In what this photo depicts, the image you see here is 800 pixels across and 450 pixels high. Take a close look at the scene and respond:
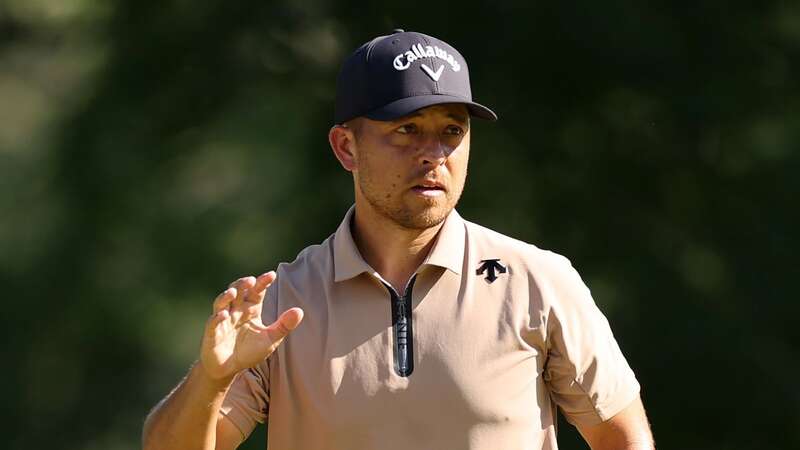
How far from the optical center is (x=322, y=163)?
5434 millimetres

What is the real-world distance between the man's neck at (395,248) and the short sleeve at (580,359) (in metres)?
0.27

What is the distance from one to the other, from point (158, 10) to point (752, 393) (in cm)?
266

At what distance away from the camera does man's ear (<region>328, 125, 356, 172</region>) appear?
2977mm

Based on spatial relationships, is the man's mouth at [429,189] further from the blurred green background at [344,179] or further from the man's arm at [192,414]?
the blurred green background at [344,179]

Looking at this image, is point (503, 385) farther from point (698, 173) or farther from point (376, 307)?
point (698, 173)

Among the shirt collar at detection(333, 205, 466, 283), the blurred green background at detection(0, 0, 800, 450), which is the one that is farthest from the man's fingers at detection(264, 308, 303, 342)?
the blurred green background at detection(0, 0, 800, 450)

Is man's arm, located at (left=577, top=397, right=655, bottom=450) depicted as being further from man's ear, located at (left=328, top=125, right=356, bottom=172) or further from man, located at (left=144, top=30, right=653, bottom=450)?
man's ear, located at (left=328, top=125, right=356, bottom=172)

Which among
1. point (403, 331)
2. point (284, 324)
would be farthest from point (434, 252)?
point (284, 324)

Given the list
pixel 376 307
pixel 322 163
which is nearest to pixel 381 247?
pixel 376 307

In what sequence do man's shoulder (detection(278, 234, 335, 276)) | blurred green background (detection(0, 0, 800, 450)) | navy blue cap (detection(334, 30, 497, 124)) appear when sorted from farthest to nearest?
blurred green background (detection(0, 0, 800, 450)), man's shoulder (detection(278, 234, 335, 276)), navy blue cap (detection(334, 30, 497, 124))

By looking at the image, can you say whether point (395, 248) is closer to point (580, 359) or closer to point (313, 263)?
point (313, 263)

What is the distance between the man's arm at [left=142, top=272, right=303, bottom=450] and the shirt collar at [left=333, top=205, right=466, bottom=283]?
0.26 m

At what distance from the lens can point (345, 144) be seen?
3.01 m

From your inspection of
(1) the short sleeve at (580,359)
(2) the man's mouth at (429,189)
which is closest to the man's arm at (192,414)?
(2) the man's mouth at (429,189)
